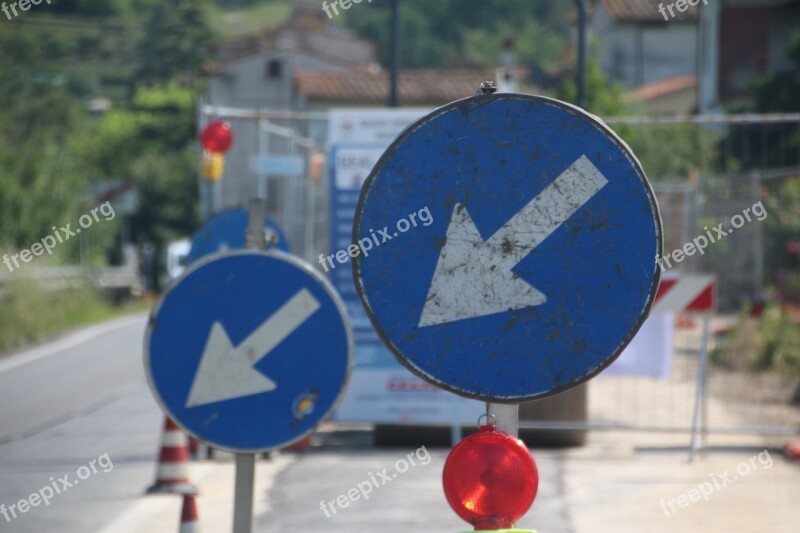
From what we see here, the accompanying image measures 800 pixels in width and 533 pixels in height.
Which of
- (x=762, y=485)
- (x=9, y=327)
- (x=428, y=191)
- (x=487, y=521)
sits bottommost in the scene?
(x=9, y=327)

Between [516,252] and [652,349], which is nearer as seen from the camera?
[516,252]

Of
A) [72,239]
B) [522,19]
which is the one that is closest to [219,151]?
[72,239]

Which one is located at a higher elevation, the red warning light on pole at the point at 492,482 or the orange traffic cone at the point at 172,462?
the red warning light on pole at the point at 492,482

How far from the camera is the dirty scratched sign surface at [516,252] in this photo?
9.99ft

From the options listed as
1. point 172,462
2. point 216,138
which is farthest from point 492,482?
point 216,138

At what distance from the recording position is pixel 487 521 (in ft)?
9.93

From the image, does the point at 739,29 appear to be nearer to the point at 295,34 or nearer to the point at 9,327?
the point at 9,327

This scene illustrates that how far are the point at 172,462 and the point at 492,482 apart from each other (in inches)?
240

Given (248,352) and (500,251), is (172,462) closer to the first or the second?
(248,352)

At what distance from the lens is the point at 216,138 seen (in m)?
10.8

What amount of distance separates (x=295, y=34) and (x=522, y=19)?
4475cm

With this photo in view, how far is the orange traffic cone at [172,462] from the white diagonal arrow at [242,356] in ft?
14.3

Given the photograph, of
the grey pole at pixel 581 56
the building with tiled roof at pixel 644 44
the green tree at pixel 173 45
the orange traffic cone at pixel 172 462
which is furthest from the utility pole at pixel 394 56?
the building with tiled roof at pixel 644 44

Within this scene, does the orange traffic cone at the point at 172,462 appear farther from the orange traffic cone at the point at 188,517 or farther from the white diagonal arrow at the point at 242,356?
the white diagonal arrow at the point at 242,356
